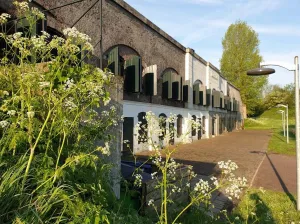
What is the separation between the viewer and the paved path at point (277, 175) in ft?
24.2

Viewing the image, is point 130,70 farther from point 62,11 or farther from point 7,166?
point 7,166

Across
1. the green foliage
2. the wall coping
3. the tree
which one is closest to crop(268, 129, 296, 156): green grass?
the wall coping

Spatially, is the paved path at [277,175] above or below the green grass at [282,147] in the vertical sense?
below

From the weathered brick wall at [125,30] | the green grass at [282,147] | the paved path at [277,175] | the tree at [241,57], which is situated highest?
the tree at [241,57]

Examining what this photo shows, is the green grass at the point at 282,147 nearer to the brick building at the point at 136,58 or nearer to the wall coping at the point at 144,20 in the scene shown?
the brick building at the point at 136,58

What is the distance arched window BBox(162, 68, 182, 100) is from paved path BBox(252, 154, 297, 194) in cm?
687

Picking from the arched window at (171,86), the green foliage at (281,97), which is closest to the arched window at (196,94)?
the arched window at (171,86)

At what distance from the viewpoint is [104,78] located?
2553 mm

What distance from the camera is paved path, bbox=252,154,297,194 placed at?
290 inches

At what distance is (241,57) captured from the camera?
3850 cm

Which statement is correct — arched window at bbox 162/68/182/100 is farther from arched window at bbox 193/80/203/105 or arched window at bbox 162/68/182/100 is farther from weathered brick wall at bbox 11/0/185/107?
arched window at bbox 193/80/203/105

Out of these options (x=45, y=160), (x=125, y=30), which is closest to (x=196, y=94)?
(x=125, y=30)

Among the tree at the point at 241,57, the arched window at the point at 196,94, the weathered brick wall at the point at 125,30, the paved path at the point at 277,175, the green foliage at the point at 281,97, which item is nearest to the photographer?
the paved path at the point at 277,175

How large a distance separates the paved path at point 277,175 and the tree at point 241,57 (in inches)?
1153
